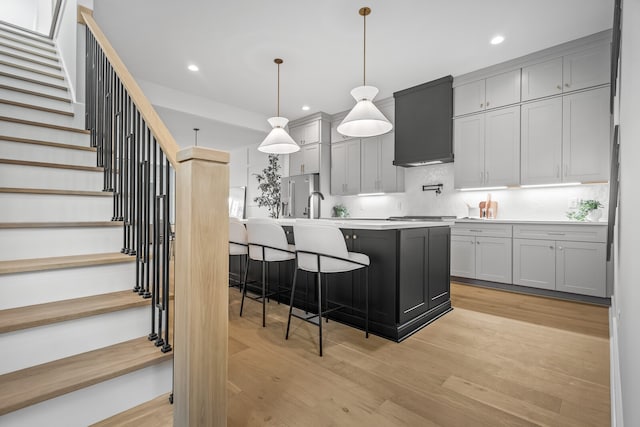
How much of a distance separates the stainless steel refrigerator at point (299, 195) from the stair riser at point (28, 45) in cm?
407

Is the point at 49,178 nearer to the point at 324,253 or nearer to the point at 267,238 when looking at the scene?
the point at 267,238

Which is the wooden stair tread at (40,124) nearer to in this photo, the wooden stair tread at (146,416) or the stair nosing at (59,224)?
the stair nosing at (59,224)

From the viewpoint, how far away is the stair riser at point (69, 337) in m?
1.21

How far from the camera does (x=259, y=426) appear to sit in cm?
140

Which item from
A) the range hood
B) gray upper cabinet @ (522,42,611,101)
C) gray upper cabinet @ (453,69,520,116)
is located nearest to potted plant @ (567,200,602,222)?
gray upper cabinet @ (522,42,611,101)

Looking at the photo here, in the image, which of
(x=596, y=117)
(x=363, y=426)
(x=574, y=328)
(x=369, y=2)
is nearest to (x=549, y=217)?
(x=596, y=117)

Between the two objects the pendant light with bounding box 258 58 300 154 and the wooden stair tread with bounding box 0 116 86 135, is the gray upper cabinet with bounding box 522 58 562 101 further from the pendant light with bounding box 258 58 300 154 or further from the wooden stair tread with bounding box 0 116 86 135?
the wooden stair tread with bounding box 0 116 86 135

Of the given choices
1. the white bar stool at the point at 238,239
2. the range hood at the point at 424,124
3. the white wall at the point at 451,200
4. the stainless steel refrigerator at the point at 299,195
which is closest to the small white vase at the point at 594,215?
the white wall at the point at 451,200

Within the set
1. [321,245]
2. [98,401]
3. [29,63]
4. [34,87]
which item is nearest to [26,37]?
[29,63]

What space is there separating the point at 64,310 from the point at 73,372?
0.29 metres

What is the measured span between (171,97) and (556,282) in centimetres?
605

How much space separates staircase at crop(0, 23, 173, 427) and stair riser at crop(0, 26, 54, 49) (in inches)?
84.2

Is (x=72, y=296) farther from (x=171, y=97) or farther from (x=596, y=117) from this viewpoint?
(x=596, y=117)

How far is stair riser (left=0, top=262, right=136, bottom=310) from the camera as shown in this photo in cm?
138
